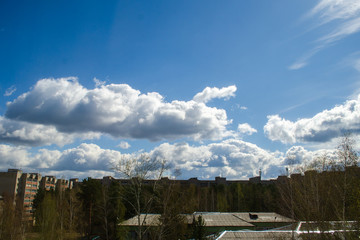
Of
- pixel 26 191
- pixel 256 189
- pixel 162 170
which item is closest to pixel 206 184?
pixel 256 189

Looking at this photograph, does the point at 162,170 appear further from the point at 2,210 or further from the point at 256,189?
the point at 256,189

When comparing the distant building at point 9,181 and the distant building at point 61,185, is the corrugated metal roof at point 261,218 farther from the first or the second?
the distant building at point 9,181

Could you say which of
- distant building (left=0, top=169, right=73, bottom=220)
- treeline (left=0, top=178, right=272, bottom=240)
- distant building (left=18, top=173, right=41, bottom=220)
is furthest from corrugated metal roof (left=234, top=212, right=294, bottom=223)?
distant building (left=18, top=173, right=41, bottom=220)

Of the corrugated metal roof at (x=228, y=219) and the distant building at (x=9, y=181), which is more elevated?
the distant building at (x=9, y=181)

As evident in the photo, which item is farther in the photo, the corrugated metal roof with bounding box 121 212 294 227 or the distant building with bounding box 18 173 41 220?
the distant building with bounding box 18 173 41 220

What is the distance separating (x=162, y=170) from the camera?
28.7 meters

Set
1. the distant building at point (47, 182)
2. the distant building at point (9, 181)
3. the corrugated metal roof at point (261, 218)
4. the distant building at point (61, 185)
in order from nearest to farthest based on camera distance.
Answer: the distant building at point (61, 185) → the corrugated metal roof at point (261, 218) → the distant building at point (9, 181) → the distant building at point (47, 182)

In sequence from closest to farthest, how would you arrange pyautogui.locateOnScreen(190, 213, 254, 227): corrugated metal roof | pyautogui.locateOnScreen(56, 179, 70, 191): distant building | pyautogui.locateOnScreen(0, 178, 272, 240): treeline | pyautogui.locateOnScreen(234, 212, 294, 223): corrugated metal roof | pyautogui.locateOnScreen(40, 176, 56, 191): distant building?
pyautogui.locateOnScreen(0, 178, 272, 240): treeline
pyautogui.locateOnScreen(190, 213, 254, 227): corrugated metal roof
pyautogui.locateOnScreen(56, 179, 70, 191): distant building
pyautogui.locateOnScreen(234, 212, 294, 223): corrugated metal roof
pyautogui.locateOnScreen(40, 176, 56, 191): distant building

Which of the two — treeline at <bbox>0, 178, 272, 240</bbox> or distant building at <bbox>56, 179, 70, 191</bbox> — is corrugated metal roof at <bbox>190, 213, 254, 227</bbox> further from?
distant building at <bbox>56, 179, 70, 191</bbox>

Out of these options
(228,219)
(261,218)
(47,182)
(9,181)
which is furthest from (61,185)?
(47,182)

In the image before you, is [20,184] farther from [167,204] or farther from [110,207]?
[167,204]

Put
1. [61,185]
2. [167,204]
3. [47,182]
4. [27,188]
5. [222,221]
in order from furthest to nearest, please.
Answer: [47,182] → [27,188] → [61,185] → [222,221] → [167,204]

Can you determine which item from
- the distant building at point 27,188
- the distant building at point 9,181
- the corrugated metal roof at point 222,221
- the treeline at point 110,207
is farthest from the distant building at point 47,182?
the corrugated metal roof at point 222,221

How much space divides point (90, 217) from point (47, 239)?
1657cm
